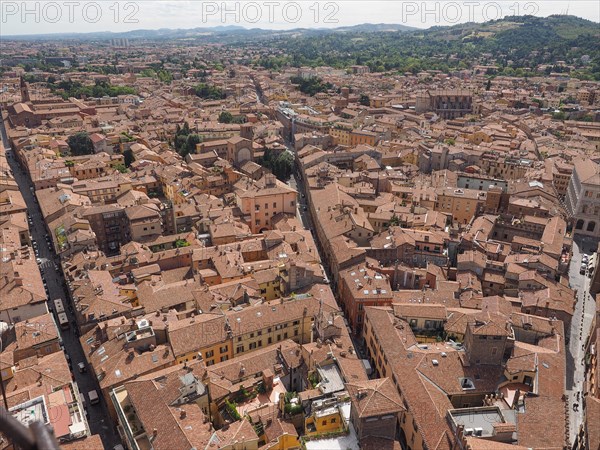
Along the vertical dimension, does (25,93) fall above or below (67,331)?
above

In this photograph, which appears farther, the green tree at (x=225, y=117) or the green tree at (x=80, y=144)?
the green tree at (x=225, y=117)

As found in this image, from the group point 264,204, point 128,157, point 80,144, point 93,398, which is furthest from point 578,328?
point 80,144

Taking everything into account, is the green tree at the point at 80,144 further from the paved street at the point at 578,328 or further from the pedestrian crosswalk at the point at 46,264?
the paved street at the point at 578,328

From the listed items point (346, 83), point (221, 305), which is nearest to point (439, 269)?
point (221, 305)

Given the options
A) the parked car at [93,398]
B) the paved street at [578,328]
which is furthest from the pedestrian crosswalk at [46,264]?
the paved street at [578,328]

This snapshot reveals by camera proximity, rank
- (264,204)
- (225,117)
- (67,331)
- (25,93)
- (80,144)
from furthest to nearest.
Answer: (25,93)
(225,117)
(80,144)
(264,204)
(67,331)

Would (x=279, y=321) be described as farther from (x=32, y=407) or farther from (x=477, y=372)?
(x=32, y=407)

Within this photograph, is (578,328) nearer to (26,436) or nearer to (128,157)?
Result: (26,436)

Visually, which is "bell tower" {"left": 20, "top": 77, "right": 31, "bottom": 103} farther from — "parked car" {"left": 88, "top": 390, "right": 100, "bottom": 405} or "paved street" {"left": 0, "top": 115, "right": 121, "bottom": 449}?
"parked car" {"left": 88, "top": 390, "right": 100, "bottom": 405}
